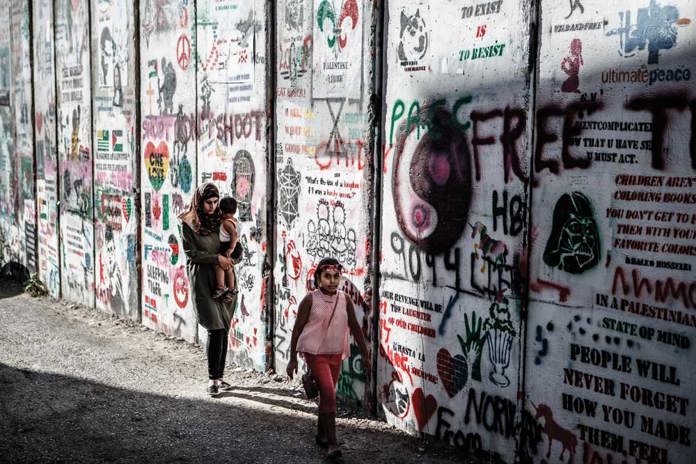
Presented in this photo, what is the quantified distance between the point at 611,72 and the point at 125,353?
5.89 metres

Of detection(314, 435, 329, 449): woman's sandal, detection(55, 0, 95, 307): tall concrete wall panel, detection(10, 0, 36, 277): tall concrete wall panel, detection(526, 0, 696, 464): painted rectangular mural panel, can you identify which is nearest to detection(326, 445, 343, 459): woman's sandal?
detection(314, 435, 329, 449): woman's sandal

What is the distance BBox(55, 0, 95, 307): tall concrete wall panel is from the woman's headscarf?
421cm

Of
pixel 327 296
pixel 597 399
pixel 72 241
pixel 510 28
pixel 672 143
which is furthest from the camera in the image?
pixel 72 241

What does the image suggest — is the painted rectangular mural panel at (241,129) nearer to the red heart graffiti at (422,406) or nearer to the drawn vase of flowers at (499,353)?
the red heart graffiti at (422,406)

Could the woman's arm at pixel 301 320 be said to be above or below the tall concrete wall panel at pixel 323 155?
below

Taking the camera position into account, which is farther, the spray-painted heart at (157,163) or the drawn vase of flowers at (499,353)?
the spray-painted heart at (157,163)

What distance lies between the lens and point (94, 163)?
406 inches

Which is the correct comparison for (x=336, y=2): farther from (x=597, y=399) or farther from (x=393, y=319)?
(x=597, y=399)

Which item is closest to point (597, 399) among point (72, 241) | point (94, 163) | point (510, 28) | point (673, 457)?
point (673, 457)

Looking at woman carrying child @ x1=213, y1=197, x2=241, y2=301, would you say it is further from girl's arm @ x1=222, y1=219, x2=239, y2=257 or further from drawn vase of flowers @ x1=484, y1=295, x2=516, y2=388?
drawn vase of flowers @ x1=484, y1=295, x2=516, y2=388

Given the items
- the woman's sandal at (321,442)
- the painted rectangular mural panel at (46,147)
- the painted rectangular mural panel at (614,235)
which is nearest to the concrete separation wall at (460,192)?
the painted rectangular mural panel at (614,235)

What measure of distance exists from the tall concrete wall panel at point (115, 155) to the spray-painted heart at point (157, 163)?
0.28m

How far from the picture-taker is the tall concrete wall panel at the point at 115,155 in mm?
9438

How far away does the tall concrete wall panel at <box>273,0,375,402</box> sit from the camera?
6.16 metres
